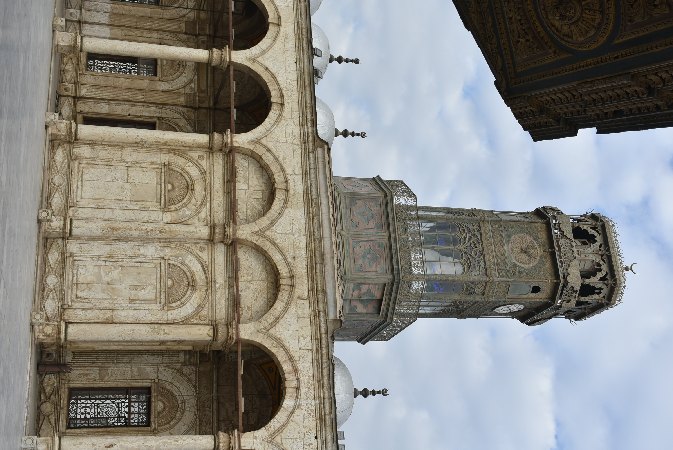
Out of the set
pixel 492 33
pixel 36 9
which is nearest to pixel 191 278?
pixel 36 9

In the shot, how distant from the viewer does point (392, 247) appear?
660 inches

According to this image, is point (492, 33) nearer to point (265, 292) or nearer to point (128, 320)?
point (265, 292)

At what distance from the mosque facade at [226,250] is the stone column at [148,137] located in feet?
0.13

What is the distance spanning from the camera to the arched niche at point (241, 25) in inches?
708

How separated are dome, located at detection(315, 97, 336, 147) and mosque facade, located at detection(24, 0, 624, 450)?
0.05 m

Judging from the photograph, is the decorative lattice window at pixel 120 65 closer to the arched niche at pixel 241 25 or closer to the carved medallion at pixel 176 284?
the arched niche at pixel 241 25

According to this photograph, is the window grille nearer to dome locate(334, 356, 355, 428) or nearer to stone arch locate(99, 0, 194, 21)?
stone arch locate(99, 0, 194, 21)

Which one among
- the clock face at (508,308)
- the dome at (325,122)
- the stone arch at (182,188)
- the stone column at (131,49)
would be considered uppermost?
the stone column at (131,49)

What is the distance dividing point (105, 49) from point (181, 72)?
2845 mm

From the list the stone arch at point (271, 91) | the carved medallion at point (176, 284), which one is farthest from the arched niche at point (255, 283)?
the stone arch at point (271, 91)

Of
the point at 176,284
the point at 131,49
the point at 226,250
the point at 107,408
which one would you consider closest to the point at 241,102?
the point at 131,49

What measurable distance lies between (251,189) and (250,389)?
4.20 meters

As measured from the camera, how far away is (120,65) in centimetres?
1730

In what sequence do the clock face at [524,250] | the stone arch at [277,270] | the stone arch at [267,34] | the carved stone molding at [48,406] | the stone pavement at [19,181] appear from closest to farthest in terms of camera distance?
the stone pavement at [19,181] → the stone arch at [277,270] → the carved stone molding at [48,406] → the stone arch at [267,34] → the clock face at [524,250]
